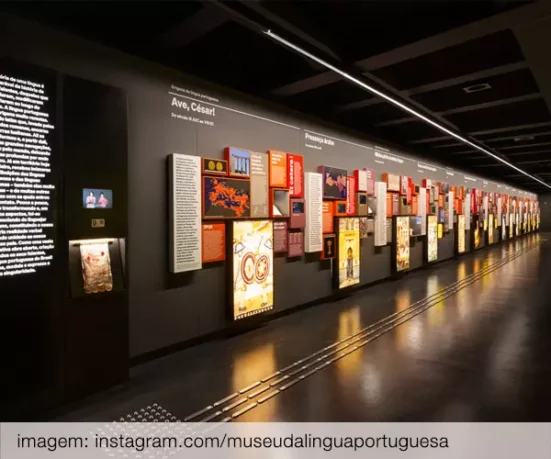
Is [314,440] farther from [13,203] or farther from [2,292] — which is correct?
[13,203]

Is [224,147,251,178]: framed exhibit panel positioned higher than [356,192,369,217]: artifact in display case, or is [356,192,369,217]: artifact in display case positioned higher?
[224,147,251,178]: framed exhibit panel

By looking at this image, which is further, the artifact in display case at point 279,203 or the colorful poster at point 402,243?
the colorful poster at point 402,243

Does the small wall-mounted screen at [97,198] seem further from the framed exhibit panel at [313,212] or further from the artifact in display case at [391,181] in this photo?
the artifact in display case at [391,181]

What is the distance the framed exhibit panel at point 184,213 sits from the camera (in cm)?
380

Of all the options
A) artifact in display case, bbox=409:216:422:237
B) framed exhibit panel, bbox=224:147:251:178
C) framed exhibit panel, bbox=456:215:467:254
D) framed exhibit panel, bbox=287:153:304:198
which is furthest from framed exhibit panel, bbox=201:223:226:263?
framed exhibit panel, bbox=456:215:467:254

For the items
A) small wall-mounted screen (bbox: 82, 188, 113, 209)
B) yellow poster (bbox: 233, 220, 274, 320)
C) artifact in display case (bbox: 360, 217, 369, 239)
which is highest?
small wall-mounted screen (bbox: 82, 188, 113, 209)

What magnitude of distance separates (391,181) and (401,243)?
143cm

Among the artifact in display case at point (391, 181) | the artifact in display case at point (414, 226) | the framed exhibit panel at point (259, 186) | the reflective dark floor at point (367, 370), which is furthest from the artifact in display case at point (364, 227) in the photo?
the framed exhibit panel at point (259, 186)

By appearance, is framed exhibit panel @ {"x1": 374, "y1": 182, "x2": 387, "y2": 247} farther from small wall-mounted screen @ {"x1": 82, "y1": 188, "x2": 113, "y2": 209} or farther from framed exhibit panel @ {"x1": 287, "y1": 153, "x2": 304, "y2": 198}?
small wall-mounted screen @ {"x1": 82, "y1": 188, "x2": 113, "y2": 209}

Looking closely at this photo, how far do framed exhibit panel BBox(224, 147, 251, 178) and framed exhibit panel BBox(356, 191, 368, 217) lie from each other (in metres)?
2.88

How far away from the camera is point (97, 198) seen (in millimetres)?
3014

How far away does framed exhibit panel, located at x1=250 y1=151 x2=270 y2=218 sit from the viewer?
470 cm

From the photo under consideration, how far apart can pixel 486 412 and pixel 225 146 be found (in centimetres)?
363

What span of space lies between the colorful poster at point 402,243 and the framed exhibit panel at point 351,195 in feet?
6.00
